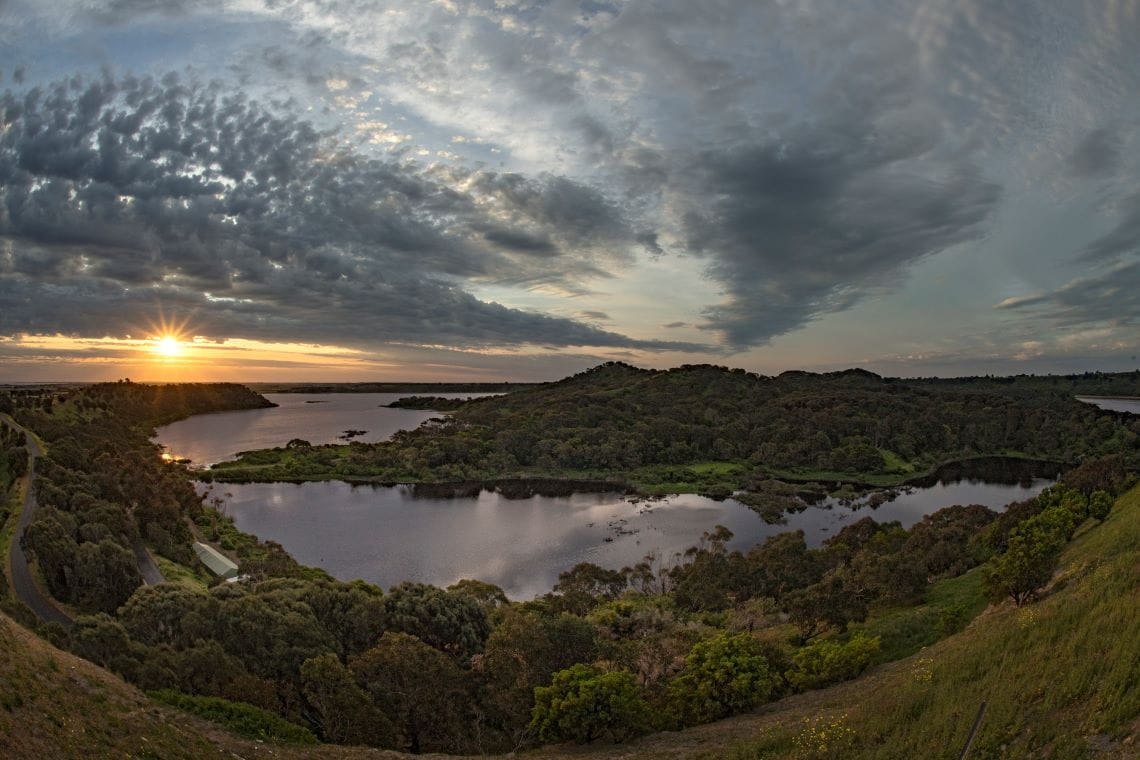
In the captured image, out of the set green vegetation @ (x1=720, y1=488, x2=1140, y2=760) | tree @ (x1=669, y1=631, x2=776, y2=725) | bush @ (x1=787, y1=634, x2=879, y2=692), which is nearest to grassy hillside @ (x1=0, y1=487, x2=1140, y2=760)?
green vegetation @ (x1=720, y1=488, x2=1140, y2=760)

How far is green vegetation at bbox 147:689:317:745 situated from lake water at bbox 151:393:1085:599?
32.7 metres

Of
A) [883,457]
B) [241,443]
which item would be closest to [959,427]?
[883,457]

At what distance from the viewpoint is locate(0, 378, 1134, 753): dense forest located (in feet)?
76.6

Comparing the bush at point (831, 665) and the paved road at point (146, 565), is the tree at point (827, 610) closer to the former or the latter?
the bush at point (831, 665)

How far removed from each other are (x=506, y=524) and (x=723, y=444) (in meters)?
68.4

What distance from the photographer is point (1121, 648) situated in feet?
42.0

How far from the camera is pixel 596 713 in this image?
72.9 feet

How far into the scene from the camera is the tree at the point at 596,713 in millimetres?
22141

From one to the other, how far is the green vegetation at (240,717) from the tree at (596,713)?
8.53 meters

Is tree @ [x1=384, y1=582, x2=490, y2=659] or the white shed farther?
the white shed

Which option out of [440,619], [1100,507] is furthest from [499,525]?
[1100,507]

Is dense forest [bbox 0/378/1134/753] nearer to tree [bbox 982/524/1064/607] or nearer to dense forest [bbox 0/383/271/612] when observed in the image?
tree [bbox 982/524/1064/607]

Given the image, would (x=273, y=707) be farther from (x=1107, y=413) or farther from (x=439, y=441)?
(x=1107, y=413)

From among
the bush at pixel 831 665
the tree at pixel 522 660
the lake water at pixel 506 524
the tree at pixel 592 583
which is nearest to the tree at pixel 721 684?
the bush at pixel 831 665
